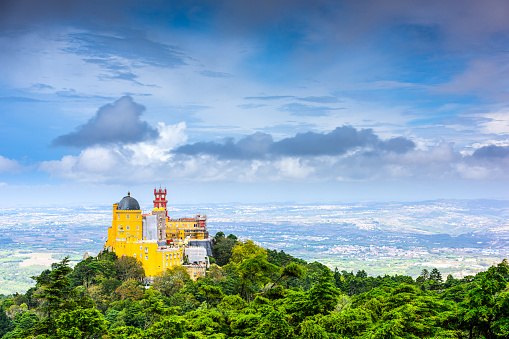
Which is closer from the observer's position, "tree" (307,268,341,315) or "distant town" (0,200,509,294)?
"tree" (307,268,341,315)

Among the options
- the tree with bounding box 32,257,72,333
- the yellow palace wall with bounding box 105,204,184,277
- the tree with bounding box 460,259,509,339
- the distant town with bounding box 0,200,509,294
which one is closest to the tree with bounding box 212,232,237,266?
the yellow palace wall with bounding box 105,204,184,277

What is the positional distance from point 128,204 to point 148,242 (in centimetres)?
700

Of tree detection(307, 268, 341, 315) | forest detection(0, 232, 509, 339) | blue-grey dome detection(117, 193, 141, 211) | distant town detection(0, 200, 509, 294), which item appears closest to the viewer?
forest detection(0, 232, 509, 339)

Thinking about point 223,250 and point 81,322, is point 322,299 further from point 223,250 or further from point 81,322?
point 223,250

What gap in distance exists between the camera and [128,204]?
211 ft

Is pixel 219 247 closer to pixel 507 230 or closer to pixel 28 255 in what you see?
pixel 28 255

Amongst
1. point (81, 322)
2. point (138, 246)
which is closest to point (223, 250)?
point (138, 246)

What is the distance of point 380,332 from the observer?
63.0 feet

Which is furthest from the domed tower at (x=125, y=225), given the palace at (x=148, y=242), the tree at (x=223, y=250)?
the tree at (x=223, y=250)

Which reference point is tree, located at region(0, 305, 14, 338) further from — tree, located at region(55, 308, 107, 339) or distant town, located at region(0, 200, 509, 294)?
distant town, located at region(0, 200, 509, 294)

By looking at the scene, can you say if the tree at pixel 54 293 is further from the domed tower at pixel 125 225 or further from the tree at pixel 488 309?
the domed tower at pixel 125 225

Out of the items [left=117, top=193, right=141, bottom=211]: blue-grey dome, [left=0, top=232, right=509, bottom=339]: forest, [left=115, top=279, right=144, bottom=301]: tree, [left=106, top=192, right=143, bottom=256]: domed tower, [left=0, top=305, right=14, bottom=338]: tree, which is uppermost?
[left=117, top=193, right=141, bottom=211]: blue-grey dome

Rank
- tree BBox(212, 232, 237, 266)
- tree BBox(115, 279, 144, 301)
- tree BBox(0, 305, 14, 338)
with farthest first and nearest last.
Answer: tree BBox(212, 232, 237, 266), tree BBox(115, 279, 144, 301), tree BBox(0, 305, 14, 338)

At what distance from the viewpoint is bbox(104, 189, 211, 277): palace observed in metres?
60.5
